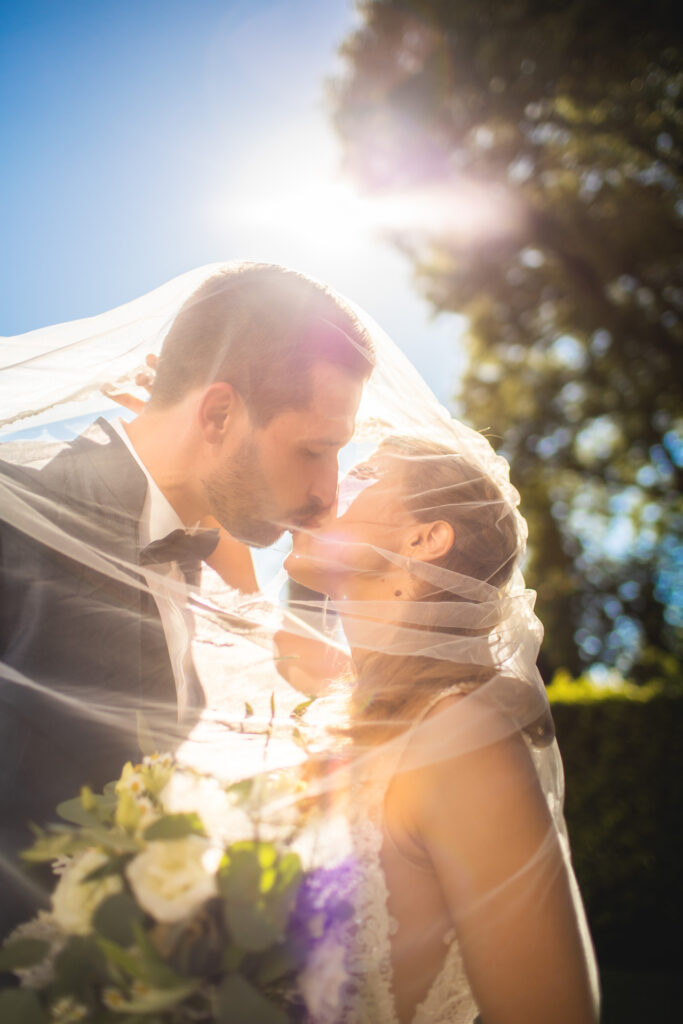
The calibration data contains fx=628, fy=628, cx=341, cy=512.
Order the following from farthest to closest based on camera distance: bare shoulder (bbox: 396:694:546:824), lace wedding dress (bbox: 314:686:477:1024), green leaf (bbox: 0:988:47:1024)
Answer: bare shoulder (bbox: 396:694:546:824), lace wedding dress (bbox: 314:686:477:1024), green leaf (bbox: 0:988:47:1024)

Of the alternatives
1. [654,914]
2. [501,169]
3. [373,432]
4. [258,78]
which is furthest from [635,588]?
[373,432]

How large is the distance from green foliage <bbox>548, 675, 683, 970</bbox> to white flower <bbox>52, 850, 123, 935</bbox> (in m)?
6.27

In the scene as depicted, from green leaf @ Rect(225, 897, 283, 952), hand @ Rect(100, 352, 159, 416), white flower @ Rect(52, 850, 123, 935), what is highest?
hand @ Rect(100, 352, 159, 416)

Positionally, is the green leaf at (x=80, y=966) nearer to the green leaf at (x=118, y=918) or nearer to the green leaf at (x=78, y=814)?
the green leaf at (x=118, y=918)

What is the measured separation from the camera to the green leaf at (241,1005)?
3.30 ft

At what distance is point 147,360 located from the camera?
96.1 inches

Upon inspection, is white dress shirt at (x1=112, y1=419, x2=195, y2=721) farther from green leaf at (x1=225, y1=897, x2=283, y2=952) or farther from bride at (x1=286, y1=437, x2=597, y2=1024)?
green leaf at (x1=225, y1=897, x2=283, y2=952)

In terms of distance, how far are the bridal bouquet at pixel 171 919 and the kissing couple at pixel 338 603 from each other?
0.32 m

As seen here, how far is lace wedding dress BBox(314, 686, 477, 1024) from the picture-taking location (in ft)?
Result: 4.82

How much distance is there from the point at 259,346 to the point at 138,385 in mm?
515

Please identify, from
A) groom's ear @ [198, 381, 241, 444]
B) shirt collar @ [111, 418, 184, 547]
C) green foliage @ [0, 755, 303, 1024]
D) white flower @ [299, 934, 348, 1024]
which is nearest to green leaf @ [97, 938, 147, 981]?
green foliage @ [0, 755, 303, 1024]

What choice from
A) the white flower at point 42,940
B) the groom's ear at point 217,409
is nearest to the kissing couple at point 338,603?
the groom's ear at point 217,409

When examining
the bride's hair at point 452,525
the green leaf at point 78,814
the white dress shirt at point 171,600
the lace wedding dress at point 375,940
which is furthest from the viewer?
the bride's hair at point 452,525

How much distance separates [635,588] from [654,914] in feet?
39.1
